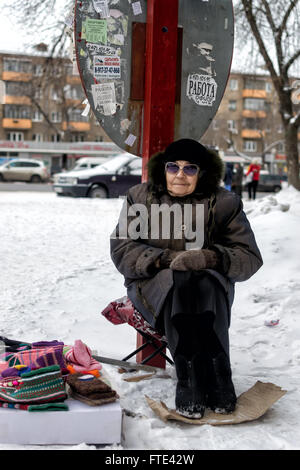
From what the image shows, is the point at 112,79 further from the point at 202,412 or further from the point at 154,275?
the point at 202,412

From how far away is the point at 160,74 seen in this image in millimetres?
3521

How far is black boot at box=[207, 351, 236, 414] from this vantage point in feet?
9.71

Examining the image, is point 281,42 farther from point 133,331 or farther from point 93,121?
point 93,121

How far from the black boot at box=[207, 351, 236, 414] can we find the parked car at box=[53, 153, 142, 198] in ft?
46.4

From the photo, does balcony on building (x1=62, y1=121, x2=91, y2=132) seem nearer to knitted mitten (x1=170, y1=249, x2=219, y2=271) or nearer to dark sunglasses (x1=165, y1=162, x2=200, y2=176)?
dark sunglasses (x1=165, y1=162, x2=200, y2=176)

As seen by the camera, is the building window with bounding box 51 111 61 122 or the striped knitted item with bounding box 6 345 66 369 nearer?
the striped knitted item with bounding box 6 345 66 369

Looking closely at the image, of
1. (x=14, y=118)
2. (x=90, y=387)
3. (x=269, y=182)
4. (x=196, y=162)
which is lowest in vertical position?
(x=269, y=182)

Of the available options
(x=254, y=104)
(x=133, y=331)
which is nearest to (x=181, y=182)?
(x=133, y=331)

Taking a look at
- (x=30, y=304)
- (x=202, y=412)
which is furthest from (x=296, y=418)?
(x=30, y=304)

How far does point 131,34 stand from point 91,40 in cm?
25

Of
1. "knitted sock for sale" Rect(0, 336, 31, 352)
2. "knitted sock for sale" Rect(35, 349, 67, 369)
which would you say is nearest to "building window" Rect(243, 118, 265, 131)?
"knitted sock for sale" Rect(0, 336, 31, 352)

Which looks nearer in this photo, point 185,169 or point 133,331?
point 185,169

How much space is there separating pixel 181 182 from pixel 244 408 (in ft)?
3.94

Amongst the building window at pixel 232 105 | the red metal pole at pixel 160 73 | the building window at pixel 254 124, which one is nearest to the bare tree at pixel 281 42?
the red metal pole at pixel 160 73
